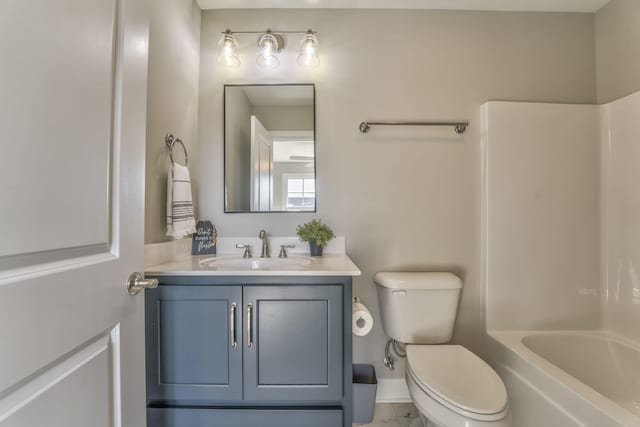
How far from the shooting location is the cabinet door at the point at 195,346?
1.18 metres

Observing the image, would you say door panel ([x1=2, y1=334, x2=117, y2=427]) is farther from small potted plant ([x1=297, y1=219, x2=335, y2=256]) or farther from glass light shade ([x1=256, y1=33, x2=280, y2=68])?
glass light shade ([x1=256, y1=33, x2=280, y2=68])

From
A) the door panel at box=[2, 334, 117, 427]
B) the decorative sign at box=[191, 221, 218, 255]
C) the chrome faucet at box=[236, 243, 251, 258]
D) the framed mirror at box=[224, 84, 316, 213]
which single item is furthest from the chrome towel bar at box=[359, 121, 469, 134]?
the door panel at box=[2, 334, 117, 427]

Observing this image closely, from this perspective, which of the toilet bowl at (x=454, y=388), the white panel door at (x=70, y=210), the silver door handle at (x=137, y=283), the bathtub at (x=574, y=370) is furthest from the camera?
the bathtub at (x=574, y=370)

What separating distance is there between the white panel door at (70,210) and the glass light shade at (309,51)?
107 cm

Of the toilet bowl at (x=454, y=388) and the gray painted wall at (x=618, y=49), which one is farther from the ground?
the gray painted wall at (x=618, y=49)

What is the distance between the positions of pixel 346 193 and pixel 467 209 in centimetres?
75

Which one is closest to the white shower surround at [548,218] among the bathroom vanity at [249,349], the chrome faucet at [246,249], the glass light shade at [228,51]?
the bathroom vanity at [249,349]

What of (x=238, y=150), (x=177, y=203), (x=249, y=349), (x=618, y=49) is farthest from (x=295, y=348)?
(x=618, y=49)

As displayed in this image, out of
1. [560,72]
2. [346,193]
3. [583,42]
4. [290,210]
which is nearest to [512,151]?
[560,72]

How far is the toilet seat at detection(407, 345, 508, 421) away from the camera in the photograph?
103cm

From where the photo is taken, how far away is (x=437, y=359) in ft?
4.43

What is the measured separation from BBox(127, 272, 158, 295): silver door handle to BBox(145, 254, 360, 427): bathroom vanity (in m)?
0.44

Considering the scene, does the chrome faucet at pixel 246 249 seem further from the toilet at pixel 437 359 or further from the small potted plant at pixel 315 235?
the toilet at pixel 437 359

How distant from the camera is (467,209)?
68.8 inches
